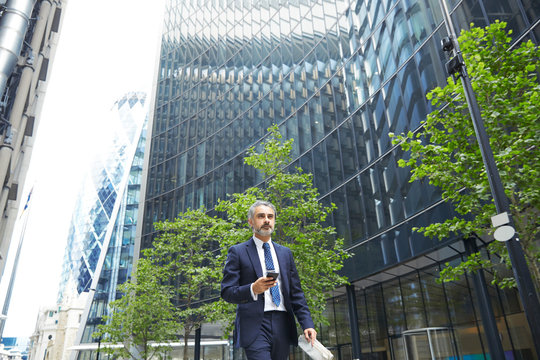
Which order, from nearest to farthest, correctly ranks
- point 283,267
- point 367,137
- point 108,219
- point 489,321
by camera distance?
point 283,267
point 489,321
point 367,137
point 108,219

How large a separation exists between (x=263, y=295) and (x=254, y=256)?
1.22ft

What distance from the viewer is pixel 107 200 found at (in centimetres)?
7819

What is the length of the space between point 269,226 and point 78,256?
95.3 metres

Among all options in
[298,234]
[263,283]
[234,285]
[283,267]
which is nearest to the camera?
[263,283]

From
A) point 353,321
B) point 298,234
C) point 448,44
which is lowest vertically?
point 353,321

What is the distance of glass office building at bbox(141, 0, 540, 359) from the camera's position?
52.0 ft

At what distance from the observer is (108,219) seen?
3091 inches

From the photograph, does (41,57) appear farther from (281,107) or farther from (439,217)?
(439,217)

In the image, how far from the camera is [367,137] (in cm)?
1991

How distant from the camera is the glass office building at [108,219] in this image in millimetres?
57469

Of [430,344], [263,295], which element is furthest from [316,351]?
[430,344]

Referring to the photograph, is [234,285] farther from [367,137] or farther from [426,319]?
[367,137]

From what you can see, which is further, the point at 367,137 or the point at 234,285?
the point at 367,137

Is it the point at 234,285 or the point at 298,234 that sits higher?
the point at 298,234
